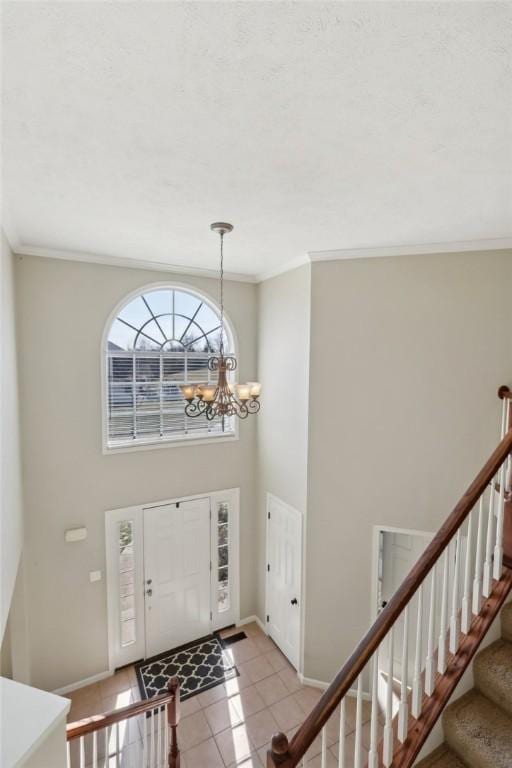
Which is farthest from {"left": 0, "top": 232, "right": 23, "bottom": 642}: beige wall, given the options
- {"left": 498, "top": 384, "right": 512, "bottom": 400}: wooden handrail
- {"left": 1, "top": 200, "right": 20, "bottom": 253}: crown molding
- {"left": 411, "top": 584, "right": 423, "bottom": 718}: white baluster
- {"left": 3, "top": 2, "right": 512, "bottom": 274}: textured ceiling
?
{"left": 498, "top": 384, "right": 512, "bottom": 400}: wooden handrail

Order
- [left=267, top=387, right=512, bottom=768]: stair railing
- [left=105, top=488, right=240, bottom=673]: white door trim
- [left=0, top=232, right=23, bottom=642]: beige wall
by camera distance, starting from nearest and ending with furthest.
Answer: [left=267, top=387, right=512, bottom=768]: stair railing
[left=0, top=232, right=23, bottom=642]: beige wall
[left=105, top=488, right=240, bottom=673]: white door trim

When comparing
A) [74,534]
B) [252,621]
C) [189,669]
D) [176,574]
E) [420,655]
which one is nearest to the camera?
[420,655]

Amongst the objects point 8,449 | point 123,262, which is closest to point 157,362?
point 123,262

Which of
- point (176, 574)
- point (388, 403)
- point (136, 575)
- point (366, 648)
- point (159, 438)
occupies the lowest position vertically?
point (176, 574)

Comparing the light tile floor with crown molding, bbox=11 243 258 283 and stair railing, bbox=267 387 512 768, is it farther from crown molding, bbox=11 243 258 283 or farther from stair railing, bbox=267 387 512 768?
crown molding, bbox=11 243 258 283

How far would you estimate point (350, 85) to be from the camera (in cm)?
150

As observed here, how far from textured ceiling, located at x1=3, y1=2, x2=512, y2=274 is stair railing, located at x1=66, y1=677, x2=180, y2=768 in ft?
11.0

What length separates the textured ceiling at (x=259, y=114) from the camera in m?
1.23

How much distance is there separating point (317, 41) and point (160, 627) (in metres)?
5.43

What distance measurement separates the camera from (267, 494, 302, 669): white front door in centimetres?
416

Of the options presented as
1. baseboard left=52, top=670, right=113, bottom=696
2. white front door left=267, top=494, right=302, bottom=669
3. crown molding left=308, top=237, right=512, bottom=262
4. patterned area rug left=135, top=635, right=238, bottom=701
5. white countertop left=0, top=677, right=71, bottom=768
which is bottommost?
patterned area rug left=135, top=635, right=238, bottom=701

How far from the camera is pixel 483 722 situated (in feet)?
5.97

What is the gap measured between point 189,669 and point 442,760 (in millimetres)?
3296

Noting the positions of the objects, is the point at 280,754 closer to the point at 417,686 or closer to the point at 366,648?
the point at 366,648
